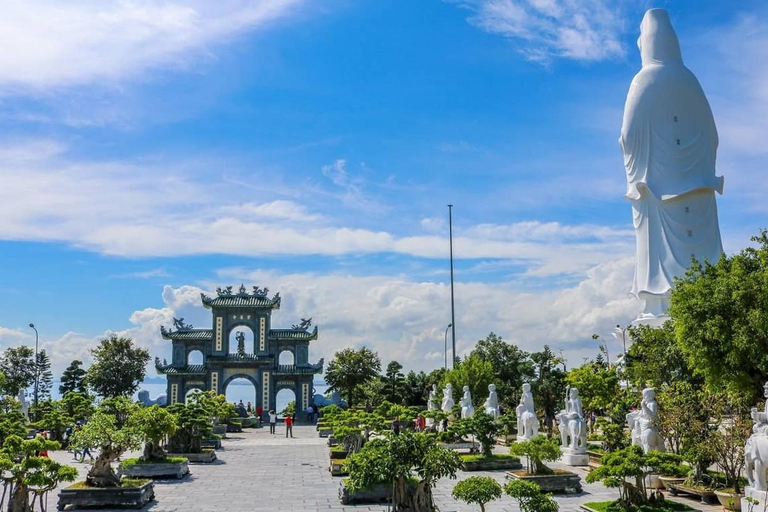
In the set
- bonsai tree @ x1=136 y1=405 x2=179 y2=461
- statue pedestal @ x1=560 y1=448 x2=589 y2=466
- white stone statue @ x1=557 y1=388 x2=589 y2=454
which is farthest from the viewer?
white stone statue @ x1=557 y1=388 x2=589 y2=454

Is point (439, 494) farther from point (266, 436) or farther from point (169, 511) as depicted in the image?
point (266, 436)

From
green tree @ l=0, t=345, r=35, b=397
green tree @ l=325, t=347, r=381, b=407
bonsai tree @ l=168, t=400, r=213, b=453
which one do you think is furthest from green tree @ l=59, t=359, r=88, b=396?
bonsai tree @ l=168, t=400, r=213, b=453

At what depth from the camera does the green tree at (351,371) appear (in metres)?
61.5

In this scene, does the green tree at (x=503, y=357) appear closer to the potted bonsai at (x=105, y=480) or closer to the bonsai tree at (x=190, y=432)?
the bonsai tree at (x=190, y=432)

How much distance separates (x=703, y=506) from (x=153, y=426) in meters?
15.4

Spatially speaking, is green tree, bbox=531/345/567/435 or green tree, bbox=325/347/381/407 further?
green tree, bbox=325/347/381/407

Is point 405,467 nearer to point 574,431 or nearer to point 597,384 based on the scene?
point 574,431

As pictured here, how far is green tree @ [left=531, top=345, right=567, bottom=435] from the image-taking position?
40.5 metres

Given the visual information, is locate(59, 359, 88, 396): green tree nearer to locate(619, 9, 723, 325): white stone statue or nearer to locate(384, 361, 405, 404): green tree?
locate(384, 361, 405, 404): green tree

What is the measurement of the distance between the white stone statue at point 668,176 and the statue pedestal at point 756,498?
1345 inches

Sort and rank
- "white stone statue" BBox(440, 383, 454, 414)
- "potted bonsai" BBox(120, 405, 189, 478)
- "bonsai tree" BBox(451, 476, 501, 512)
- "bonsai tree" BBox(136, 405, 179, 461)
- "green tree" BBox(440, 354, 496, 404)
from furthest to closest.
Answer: "green tree" BBox(440, 354, 496, 404)
"white stone statue" BBox(440, 383, 454, 414)
"potted bonsai" BBox(120, 405, 189, 478)
"bonsai tree" BBox(136, 405, 179, 461)
"bonsai tree" BBox(451, 476, 501, 512)

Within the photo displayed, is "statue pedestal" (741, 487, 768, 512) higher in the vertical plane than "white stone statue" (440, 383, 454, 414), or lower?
lower

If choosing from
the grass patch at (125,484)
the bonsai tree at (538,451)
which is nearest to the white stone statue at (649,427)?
the bonsai tree at (538,451)

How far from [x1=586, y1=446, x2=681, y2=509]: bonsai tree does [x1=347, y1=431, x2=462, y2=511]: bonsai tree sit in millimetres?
3378
